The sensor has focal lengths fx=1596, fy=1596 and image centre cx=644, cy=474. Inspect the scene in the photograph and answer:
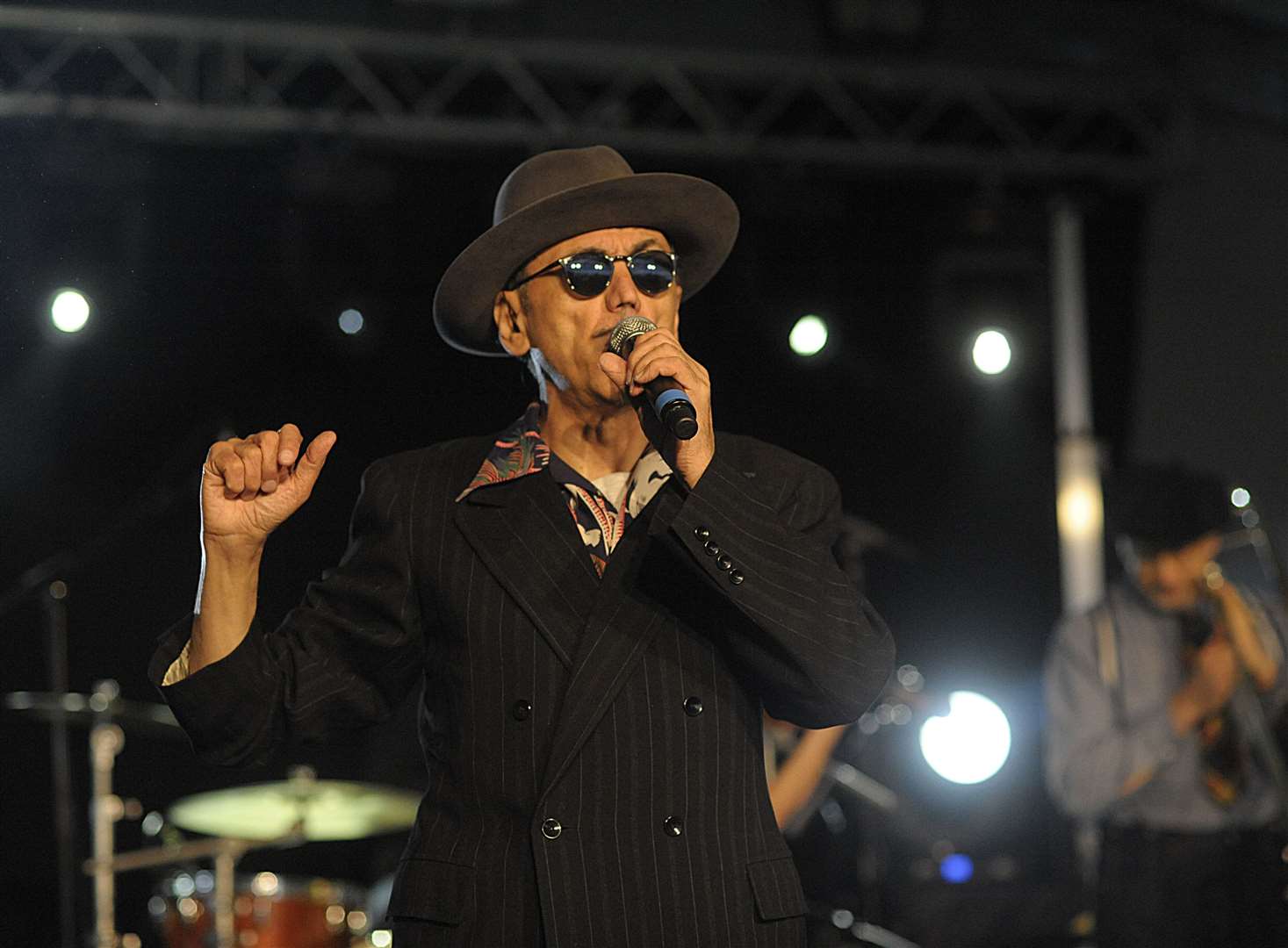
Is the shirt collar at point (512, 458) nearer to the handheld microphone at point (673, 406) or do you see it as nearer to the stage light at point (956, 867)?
the handheld microphone at point (673, 406)

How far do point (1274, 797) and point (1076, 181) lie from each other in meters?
3.42

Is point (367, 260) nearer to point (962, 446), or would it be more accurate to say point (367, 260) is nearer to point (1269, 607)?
point (962, 446)

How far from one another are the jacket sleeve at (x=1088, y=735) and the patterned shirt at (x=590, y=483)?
2913mm

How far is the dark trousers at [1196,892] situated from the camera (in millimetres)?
4602

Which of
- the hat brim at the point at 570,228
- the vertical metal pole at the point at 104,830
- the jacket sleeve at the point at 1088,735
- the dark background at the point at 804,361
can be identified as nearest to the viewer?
the hat brim at the point at 570,228

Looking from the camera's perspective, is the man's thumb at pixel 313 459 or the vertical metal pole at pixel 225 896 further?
the vertical metal pole at pixel 225 896

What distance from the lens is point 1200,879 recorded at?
468 cm

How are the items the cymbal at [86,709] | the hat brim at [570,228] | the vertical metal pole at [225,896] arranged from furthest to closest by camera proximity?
the vertical metal pole at [225,896], the cymbal at [86,709], the hat brim at [570,228]

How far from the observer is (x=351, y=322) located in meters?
6.38

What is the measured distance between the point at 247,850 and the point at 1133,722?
2.90 meters

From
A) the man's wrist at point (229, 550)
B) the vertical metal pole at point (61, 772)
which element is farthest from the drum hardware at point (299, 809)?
the man's wrist at point (229, 550)

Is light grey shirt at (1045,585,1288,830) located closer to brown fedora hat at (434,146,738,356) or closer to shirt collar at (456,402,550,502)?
brown fedora hat at (434,146,738,356)

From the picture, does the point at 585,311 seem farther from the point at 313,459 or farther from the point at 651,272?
the point at 313,459

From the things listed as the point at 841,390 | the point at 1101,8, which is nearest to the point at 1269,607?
the point at 841,390
